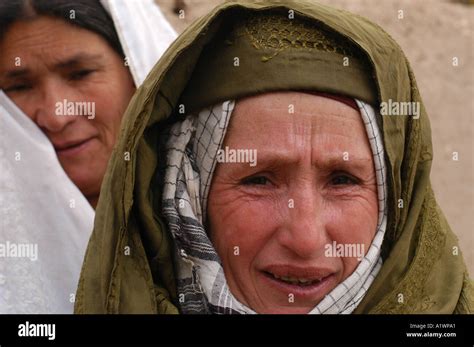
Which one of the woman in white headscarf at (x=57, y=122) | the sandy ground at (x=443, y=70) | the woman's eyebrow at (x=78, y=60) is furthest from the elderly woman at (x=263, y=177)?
the sandy ground at (x=443, y=70)

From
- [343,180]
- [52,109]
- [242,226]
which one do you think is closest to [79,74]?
[52,109]

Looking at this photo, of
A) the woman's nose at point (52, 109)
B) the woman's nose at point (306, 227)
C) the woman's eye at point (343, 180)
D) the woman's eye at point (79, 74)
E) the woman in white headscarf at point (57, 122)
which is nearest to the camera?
the woman's nose at point (306, 227)

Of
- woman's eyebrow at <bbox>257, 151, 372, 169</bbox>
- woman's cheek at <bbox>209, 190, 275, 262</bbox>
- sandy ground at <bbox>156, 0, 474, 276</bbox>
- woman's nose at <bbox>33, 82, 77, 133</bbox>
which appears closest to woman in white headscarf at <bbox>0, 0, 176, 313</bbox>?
woman's nose at <bbox>33, 82, 77, 133</bbox>

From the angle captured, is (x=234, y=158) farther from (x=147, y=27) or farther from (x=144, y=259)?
(x=147, y=27)

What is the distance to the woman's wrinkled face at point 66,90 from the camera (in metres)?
3.46

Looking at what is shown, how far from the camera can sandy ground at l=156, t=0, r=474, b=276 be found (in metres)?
7.98

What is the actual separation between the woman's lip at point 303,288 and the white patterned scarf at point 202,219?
0.07 feet

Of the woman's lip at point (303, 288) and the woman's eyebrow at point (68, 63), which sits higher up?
the woman's eyebrow at point (68, 63)

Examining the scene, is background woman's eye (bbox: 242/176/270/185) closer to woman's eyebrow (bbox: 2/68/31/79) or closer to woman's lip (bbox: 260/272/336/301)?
woman's lip (bbox: 260/272/336/301)

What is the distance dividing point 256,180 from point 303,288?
0.32 m

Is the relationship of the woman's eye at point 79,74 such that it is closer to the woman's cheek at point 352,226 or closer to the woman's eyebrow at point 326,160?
the woman's eyebrow at point 326,160

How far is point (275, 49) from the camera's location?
8.70 feet

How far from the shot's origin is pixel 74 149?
3.49 meters
